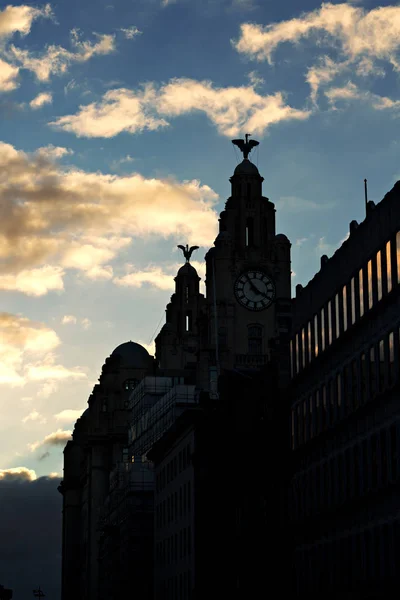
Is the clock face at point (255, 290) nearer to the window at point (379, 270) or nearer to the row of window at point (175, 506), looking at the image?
the row of window at point (175, 506)

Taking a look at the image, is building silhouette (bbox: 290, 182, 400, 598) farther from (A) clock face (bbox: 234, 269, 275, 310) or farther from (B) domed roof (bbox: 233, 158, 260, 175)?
(B) domed roof (bbox: 233, 158, 260, 175)

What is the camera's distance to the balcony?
157 metres

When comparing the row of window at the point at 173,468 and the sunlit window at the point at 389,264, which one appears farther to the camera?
the row of window at the point at 173,468

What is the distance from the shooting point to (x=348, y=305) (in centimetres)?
7075

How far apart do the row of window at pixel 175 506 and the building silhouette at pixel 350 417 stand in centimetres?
3406

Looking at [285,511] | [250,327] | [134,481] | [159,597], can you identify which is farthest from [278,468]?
[250,327]

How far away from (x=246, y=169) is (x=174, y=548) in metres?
56.6

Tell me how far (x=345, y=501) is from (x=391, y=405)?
1021cm

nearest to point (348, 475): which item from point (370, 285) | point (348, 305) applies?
point (348, 305)

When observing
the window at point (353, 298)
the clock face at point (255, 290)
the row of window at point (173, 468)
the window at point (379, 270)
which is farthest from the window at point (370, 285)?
the clock face at point (255, 290)

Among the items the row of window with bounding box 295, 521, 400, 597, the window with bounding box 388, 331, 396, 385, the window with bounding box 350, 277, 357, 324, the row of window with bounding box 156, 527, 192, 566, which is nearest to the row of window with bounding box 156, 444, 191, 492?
the row of window with bounding box 156, 527, 192, 566

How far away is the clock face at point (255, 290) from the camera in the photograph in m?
162

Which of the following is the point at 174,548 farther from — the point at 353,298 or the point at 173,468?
the point at 353,298

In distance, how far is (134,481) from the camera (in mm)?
144125
